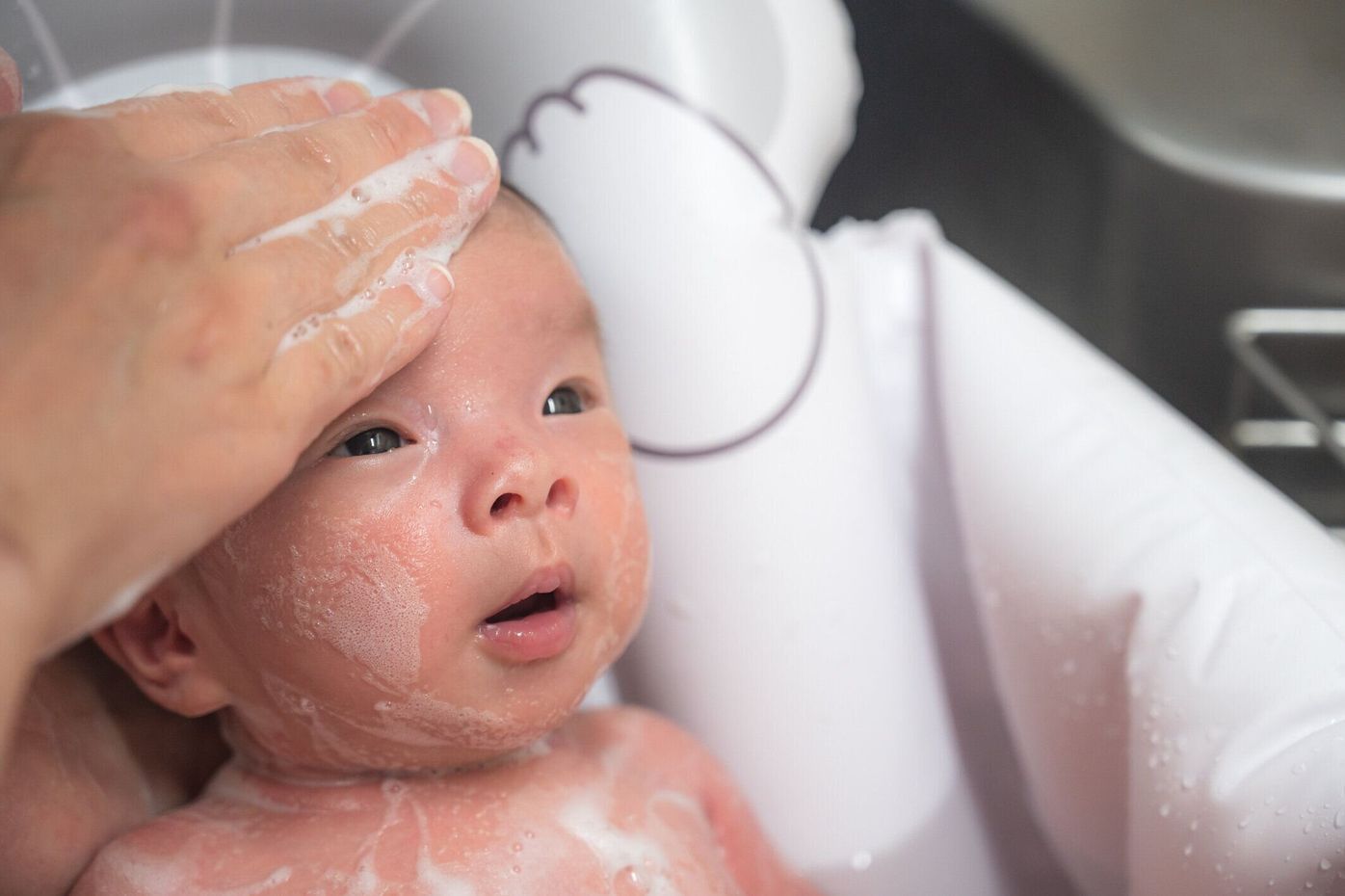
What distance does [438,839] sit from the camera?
0.65 meters

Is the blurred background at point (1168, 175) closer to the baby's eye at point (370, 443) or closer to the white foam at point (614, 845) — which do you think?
the white foam at point (614, 845)

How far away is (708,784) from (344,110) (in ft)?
1.59

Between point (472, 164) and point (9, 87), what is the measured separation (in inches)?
8.2

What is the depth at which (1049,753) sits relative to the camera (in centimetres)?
90

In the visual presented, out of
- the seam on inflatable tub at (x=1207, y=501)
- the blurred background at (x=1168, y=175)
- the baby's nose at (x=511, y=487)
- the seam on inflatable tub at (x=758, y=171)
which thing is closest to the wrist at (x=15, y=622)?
the baby's nose at (x=511, y=487)

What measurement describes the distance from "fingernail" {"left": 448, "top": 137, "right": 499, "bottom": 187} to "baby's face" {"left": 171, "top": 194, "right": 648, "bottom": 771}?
3 centimetres

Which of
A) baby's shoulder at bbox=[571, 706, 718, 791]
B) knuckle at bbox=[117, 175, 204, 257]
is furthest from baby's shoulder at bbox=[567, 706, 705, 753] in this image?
knuckle at bbox=[117, 175, 204, 257]

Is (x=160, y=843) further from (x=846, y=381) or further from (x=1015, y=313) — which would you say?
(x=1015, y=313)

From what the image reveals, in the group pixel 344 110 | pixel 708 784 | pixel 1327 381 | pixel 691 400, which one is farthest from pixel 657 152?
pixel 1327 381

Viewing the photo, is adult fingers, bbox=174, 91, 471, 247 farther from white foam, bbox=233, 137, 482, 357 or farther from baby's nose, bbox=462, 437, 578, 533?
baby's nose, bbox=462, 437, 578, 533

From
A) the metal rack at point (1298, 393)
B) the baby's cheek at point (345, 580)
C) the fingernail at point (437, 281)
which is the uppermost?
the fingernail at point (437, 281)

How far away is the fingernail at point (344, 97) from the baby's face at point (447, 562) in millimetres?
88

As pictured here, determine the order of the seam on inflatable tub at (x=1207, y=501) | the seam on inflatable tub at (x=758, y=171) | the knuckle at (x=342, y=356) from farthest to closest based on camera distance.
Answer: the seam on inflatable tub at (x=758, y=171) → the seam on inflatable tub at (x=1207, y=501) → the knuckle at (x=342, y=356)

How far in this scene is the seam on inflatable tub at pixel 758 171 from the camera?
0.84 metres
